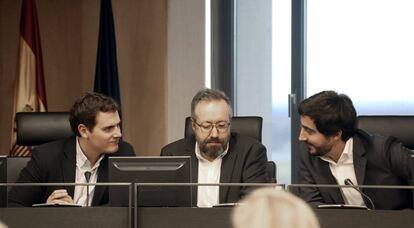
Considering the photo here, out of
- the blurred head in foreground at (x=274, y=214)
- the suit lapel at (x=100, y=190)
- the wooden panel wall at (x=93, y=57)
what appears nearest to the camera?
the blurred head in foreground at (x=274, y=214)

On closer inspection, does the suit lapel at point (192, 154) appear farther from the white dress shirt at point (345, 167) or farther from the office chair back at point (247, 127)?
the white dress shirt at point (345, 167)

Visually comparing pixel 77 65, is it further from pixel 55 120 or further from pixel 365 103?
pixel 55 120

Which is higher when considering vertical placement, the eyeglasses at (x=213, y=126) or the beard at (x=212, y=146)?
the eyeglasses at (x=213, y=126)

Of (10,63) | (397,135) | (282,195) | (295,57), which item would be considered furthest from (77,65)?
(282,195)

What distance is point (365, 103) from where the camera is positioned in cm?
762

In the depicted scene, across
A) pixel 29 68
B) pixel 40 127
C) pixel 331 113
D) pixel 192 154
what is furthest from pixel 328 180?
pixel 29 68

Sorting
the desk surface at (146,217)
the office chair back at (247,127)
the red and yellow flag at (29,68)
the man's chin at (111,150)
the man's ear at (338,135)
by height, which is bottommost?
the desk surface at (146,217)

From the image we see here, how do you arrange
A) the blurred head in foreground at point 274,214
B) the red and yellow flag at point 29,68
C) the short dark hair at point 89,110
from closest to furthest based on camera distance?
the blurred head in foreground at point 274,214
the short dark hair at point 89,110
the red and yellow flag at point 29,68

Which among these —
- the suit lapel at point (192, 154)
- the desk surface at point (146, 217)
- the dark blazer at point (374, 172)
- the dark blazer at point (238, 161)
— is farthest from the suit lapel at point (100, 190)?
the dark blazer at point (374, 172)

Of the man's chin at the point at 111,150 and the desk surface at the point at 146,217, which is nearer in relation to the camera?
the desk surface at the point at 146,217

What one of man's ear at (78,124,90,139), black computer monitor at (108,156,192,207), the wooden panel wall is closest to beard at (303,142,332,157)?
black computer monitor at (108,156,192,207)

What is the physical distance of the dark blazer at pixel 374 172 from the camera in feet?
15.6

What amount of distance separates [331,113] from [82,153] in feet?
4.20

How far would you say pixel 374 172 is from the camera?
4.84m
